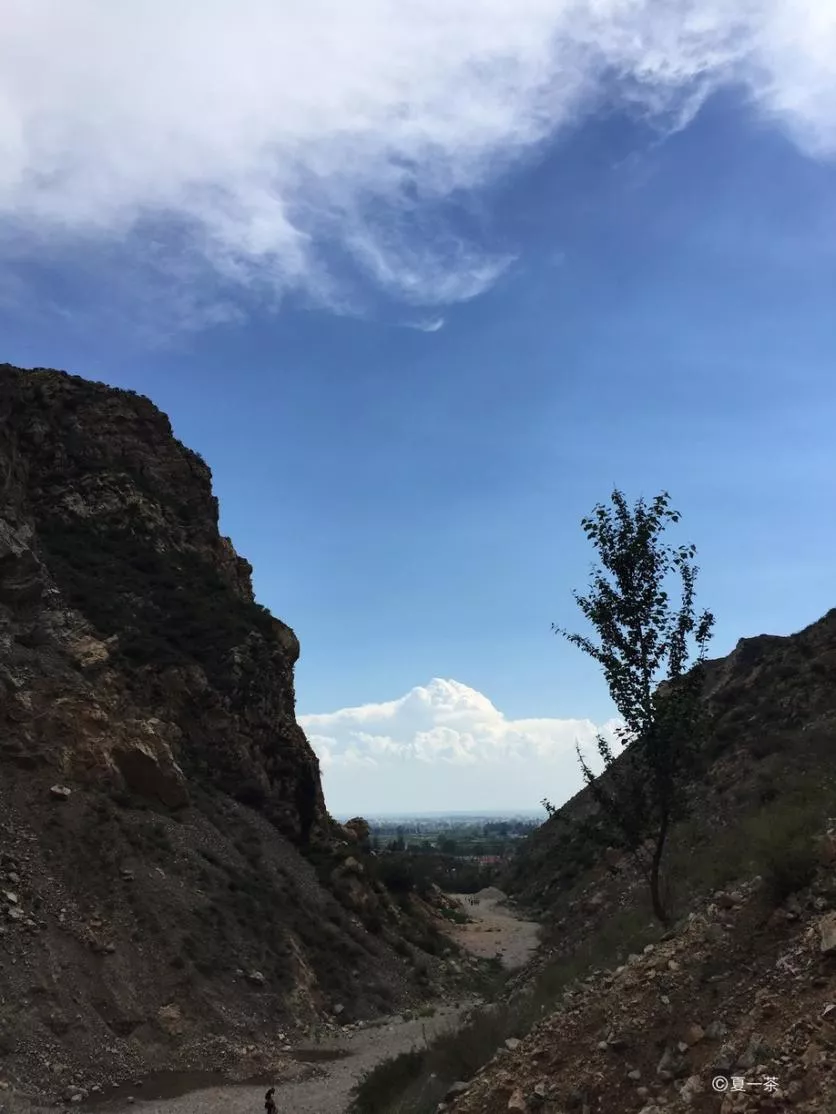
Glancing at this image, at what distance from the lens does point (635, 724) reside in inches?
476

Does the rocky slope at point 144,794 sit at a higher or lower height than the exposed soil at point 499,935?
higher

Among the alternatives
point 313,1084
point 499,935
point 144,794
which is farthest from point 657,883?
point 499,935

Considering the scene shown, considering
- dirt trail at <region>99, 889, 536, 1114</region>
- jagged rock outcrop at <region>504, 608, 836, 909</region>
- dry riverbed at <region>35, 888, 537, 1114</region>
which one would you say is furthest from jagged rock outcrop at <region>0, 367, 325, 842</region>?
jagged rock outcrop at <region>504, 608, 836, 909</region>

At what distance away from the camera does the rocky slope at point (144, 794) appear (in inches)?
795

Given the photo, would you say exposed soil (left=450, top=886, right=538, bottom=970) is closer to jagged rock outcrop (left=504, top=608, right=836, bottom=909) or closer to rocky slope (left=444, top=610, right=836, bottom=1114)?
jagged rock outcrop (left=504, top=608, right=836, bottom=909)

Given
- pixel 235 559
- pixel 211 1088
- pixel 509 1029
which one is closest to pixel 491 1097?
pixel 509 1029

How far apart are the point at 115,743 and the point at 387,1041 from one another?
13.2 m

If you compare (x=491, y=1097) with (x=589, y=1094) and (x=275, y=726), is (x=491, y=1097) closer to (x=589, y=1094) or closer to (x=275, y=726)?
(x=589, y=1094)

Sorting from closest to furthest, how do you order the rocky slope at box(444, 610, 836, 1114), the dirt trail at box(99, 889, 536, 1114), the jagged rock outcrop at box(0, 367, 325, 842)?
the rocky slope at box(444, 610, 836, 1114), the dirt trail at box(99, 889, 536, 1114), the jagged rock outcrop at box(0, 367, 325, 842)

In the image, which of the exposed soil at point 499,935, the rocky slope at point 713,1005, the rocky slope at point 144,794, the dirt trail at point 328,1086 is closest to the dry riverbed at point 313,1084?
the dirt trail at point 328,1086

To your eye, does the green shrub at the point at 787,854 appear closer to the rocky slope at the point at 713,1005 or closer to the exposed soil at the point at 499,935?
the rocky slope at the point at 713,1005

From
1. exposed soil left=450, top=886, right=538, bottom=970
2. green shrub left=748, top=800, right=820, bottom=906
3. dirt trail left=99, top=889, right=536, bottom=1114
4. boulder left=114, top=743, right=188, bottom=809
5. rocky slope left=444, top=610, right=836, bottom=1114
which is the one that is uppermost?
boulder left=114, top=743, right=188, bottom=809

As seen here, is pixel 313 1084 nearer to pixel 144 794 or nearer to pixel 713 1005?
pixel 144 794

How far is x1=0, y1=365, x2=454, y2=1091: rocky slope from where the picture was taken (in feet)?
66.2
